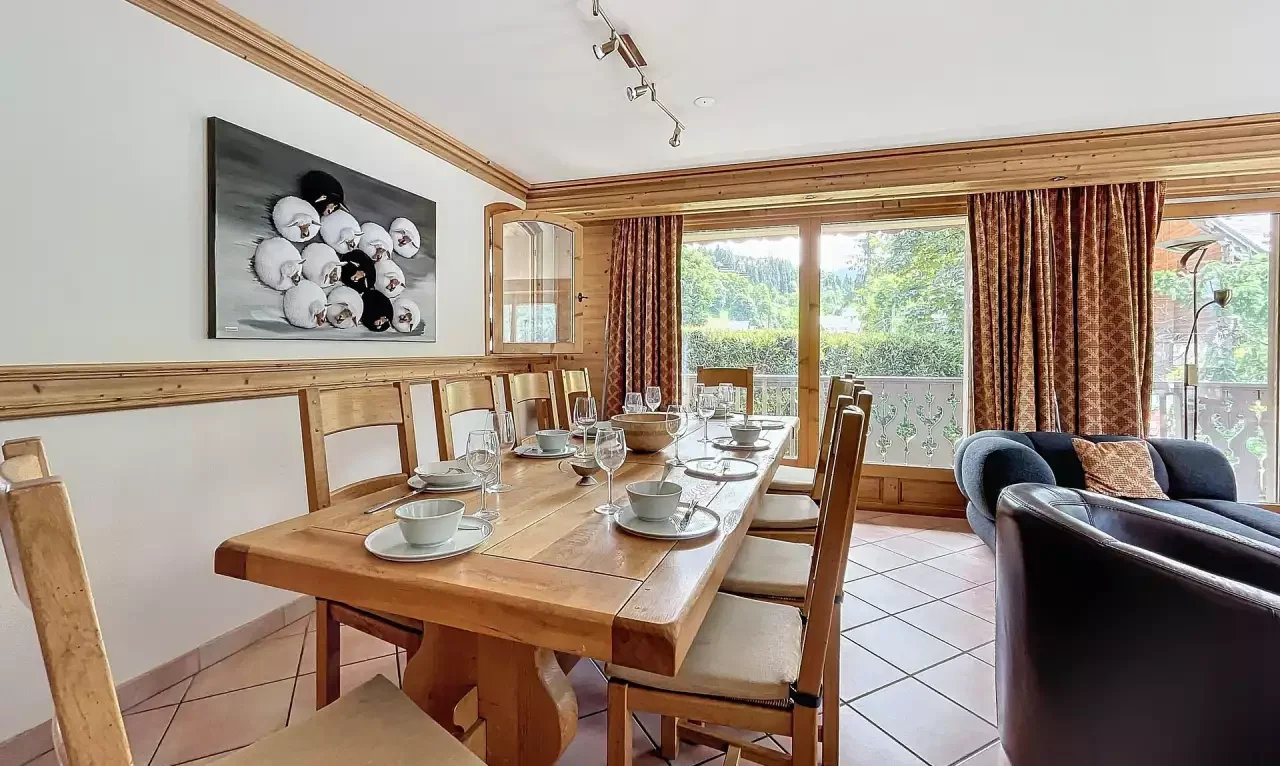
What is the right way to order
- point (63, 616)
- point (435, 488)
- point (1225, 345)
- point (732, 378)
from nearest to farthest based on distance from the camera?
point (63, 616)
point (435, 488)
point (732, 378)
point (1225, 345)

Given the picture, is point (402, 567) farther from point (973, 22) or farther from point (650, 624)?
point (973, 22)

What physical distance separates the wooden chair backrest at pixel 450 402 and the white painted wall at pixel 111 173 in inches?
30.5

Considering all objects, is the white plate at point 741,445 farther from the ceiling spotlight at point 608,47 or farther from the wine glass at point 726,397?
the ceiling spotlight at point 608,47

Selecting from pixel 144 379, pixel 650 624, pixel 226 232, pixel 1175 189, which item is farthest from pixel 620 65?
pixel 1175 189

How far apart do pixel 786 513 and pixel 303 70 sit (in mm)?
2668

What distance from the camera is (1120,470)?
114 inches

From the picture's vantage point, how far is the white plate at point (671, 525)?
46.6 inches

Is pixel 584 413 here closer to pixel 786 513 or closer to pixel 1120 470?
pixel 786 513

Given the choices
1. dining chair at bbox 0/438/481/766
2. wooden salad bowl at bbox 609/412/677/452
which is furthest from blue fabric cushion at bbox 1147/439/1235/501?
dining chair at bbox 0/438/481/766

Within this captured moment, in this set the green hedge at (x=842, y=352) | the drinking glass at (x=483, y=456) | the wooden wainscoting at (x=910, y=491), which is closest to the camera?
→ the drinking glass at (x=483, y=456)

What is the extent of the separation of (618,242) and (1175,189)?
3582 millimetres

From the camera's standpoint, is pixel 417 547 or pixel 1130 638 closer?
pixel 1130 638

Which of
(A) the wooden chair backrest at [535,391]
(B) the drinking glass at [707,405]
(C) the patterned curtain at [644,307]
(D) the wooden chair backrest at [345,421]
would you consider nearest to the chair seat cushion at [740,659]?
(D) the wooden chair backrest at [345,421]

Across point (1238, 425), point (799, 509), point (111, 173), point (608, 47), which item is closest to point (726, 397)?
point (799, 509)
